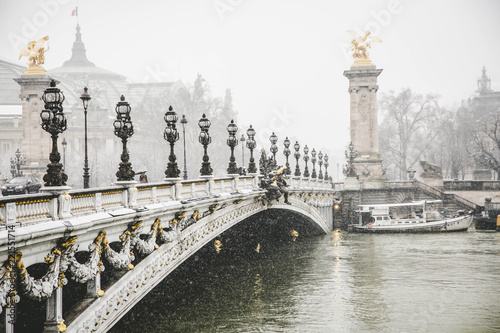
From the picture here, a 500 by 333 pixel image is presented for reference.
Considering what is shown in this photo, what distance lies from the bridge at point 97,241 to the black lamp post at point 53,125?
0.32 m

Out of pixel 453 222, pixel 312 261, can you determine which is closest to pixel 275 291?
pixel 312 261

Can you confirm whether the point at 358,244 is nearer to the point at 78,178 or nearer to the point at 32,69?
the point at 78,178

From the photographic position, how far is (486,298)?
27.8 m

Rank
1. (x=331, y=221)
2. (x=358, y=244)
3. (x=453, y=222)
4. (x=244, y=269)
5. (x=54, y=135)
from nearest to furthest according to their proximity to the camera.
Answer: (x=54, y=135)
(x=244, y=269)
(x=358, y=244)
(x=453, y=222)
(x=331, y=221)

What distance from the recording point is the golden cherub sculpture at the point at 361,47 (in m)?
70.6

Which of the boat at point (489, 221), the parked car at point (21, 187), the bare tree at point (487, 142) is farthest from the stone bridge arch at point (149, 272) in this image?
the bare tree at point (487, 142)

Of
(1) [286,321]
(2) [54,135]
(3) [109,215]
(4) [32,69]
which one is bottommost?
(1) [286,321]

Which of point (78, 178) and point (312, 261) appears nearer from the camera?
point (312, 261)

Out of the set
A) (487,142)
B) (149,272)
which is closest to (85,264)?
(149,272)

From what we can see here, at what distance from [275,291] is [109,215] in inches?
623

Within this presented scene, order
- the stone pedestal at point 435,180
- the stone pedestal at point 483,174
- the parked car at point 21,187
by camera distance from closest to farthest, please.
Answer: the parked car at point 21,187 < the stone pedestal at point 435,180 < the stone pedestal at point 483,174

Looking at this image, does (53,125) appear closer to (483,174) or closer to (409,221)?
(409,221)

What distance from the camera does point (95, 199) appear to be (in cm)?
1519

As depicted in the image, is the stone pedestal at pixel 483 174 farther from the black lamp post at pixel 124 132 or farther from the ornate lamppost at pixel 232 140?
the black lamp post at pixel 124 132
